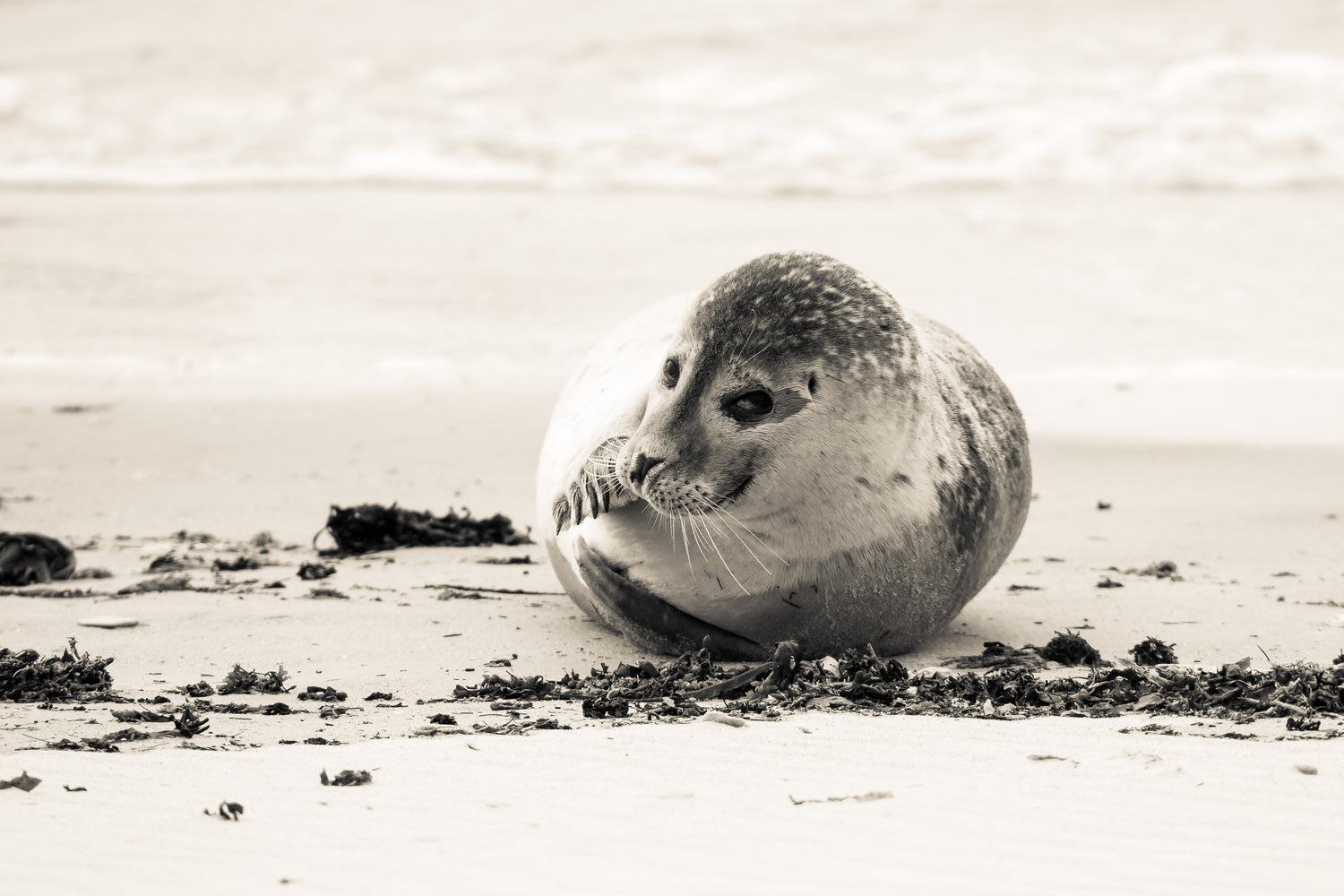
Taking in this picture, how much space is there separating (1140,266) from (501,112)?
9.61 meters

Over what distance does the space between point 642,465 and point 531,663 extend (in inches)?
33.2

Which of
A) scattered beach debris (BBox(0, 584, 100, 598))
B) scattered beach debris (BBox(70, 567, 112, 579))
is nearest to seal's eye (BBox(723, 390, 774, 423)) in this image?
scattered beach debris (BBox(0, 584, 100, 598))

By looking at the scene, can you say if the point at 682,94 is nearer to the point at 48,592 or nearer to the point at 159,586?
the point at 159,586

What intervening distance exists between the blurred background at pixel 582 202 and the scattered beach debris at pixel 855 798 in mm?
4086

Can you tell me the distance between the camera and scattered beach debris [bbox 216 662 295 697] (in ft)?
12.5

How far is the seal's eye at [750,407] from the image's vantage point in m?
3.74

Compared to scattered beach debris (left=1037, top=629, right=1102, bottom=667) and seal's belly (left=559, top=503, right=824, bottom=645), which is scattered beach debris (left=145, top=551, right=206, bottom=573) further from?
scattered beach debris (left=1037, top=629, right=1102, bottom=667)

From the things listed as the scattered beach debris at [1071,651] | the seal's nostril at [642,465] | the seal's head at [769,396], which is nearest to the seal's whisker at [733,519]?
the seal's head at [769,396]

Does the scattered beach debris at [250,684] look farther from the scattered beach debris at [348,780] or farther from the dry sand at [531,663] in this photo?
the scattered beach debris at [348,780]

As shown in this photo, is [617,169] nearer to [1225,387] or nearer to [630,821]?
[1225,387]

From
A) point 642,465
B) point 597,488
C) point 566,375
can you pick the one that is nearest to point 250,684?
point 597,488

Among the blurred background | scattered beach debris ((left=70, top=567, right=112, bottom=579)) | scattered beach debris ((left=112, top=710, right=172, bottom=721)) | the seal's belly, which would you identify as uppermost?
the blurred background

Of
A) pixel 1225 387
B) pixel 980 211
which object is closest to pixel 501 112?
pixel 980 211

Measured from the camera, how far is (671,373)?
390 centimetres
